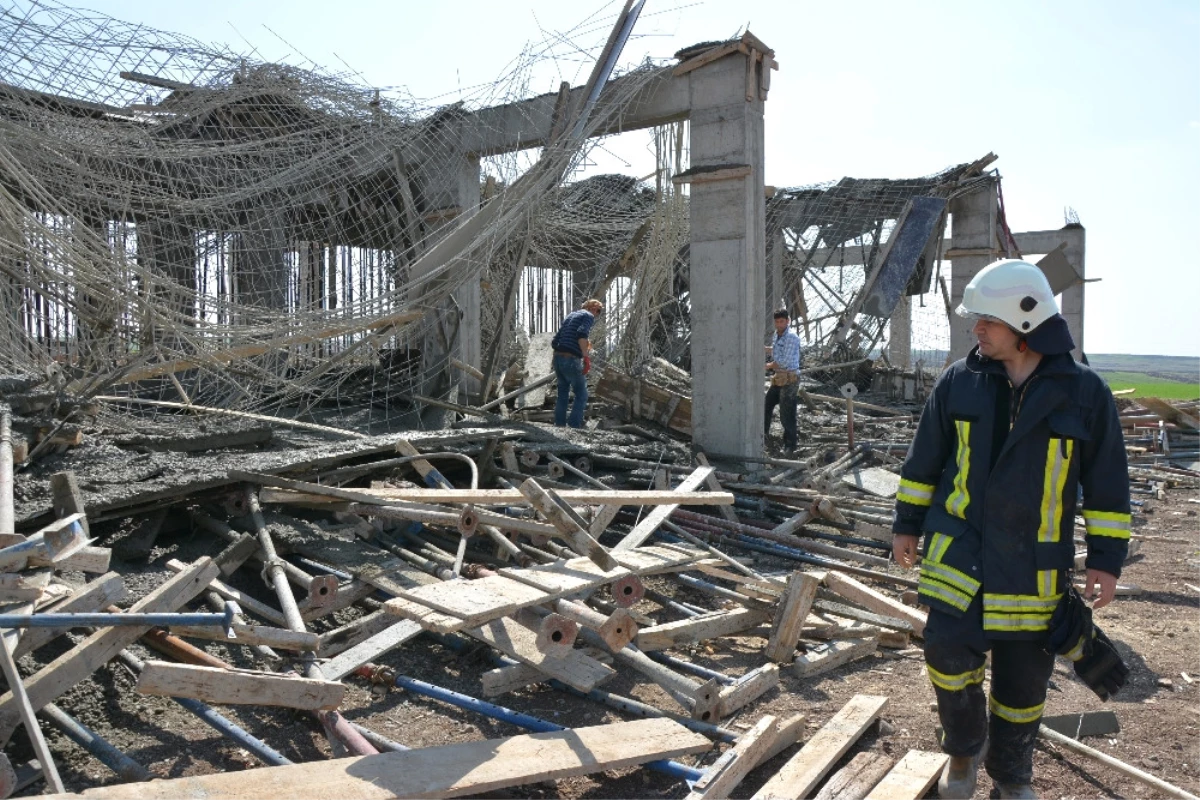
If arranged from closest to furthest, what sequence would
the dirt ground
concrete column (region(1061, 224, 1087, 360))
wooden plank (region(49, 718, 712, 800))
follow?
wooden plank (region(49, 718, 712, 800)), the dirt ground, concrete column (region(1061, 224, 1087, 360))

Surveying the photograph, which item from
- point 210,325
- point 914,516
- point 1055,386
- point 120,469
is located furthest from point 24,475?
point 1055,386

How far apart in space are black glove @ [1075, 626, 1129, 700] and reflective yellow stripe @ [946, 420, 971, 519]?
60 centimetres

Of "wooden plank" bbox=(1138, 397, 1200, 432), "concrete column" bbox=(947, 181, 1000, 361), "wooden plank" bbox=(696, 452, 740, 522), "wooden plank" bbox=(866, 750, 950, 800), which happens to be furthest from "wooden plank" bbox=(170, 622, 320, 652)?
"wooden plank" bbox=(1138, 397, 1200, 432)

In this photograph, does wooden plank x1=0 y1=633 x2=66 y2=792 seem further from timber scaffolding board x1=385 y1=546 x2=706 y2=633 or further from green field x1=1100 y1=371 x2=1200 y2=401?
green field x1=1100 y1=371 x2=1200 y2=401

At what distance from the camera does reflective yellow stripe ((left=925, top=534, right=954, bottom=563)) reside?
324 cm

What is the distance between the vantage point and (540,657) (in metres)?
4.16

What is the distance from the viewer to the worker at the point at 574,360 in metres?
10.6

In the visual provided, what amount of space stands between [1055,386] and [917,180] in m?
14.4

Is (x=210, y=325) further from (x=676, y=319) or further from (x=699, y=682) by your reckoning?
(x=676, y=319)

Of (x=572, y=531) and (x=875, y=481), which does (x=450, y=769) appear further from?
(x=875, y=481)

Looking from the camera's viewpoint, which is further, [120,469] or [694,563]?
[120,469]

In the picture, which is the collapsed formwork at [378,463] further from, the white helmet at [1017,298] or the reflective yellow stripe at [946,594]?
the white helmet at [1017,298]

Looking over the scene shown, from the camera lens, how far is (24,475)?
542 centimetres

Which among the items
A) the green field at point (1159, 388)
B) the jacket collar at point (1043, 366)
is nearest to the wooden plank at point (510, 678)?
the jacket collar at point (1043, 366)
